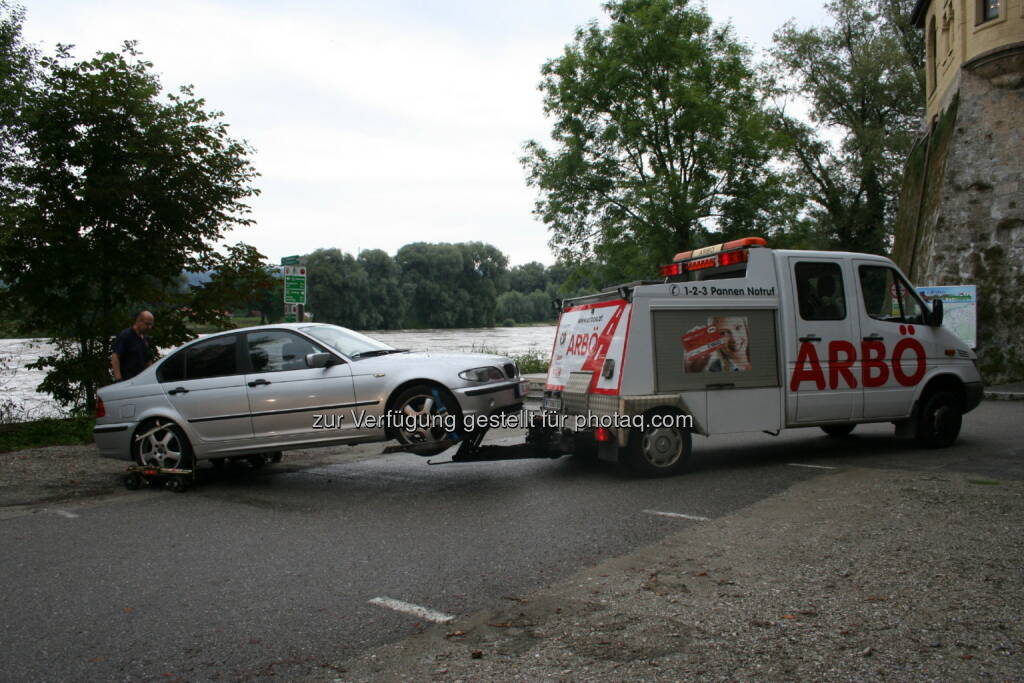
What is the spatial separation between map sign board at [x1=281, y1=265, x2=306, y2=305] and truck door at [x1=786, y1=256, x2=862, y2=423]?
8088 millimetres

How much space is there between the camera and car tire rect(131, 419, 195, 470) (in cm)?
808

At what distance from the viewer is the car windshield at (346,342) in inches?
317

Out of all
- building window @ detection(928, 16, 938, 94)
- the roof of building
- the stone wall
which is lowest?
the stone wall

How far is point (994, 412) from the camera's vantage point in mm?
14125

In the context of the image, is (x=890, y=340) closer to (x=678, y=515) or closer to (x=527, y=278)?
(x=678, y=515)

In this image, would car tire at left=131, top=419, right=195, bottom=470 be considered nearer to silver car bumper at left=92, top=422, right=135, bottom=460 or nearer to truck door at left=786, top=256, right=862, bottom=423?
silver car bumper at left=92, top=422, right=135, bottom=460

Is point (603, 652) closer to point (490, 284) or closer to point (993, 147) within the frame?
point (993, 147)

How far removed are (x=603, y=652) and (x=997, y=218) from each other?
24.5 m

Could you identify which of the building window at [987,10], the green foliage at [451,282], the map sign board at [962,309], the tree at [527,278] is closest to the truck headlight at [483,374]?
the map sign board at [962,309]

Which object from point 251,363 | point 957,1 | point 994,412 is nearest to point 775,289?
point 251,363

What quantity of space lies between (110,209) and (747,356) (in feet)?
34.4

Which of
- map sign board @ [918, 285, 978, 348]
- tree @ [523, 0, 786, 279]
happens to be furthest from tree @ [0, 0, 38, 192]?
tree @ [523, 0, 786, 279]

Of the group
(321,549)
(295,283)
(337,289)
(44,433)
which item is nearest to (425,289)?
(337,289)

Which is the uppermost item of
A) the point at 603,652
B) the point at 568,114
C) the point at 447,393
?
the point at 568,114
